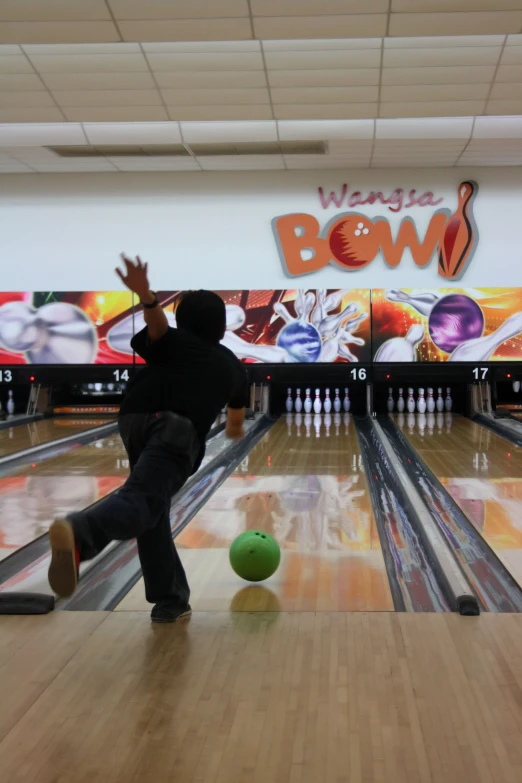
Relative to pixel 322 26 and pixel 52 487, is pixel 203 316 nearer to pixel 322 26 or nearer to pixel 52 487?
pixel 52 487

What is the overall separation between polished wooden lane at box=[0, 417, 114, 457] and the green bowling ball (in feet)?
11.4

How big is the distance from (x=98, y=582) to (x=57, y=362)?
5.85 metres

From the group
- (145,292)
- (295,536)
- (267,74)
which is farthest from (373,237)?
(145,292)

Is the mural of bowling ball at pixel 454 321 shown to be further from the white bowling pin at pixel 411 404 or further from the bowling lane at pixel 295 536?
the bowling lane at pixel 295 536

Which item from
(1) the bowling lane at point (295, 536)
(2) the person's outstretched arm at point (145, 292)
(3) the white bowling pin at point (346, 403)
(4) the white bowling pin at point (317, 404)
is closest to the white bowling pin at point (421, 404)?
(3) the white bowling pin at point (346, 403)

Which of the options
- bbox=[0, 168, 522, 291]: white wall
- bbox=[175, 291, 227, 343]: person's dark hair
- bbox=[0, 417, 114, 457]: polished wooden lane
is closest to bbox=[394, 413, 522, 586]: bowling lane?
bbox=[175, 291, 227, 343]: person's dark hair

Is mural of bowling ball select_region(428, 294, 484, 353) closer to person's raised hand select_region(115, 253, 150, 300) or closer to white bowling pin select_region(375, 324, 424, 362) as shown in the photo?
white bowling pin select_region(375, 324, 424, 362)

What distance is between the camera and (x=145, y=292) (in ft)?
6.51

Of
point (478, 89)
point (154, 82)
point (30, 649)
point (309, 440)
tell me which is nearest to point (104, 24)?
point (154, 82)

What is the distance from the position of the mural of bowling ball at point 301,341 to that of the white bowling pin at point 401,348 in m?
0.67

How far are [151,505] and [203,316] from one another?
587 mm

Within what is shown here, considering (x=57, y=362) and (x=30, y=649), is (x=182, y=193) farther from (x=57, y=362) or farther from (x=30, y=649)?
(x=30, y=649)

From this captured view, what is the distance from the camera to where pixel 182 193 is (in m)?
8.75

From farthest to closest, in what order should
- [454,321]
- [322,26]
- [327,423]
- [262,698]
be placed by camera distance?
[454,321], [327,423], [322,26], [262,698]
